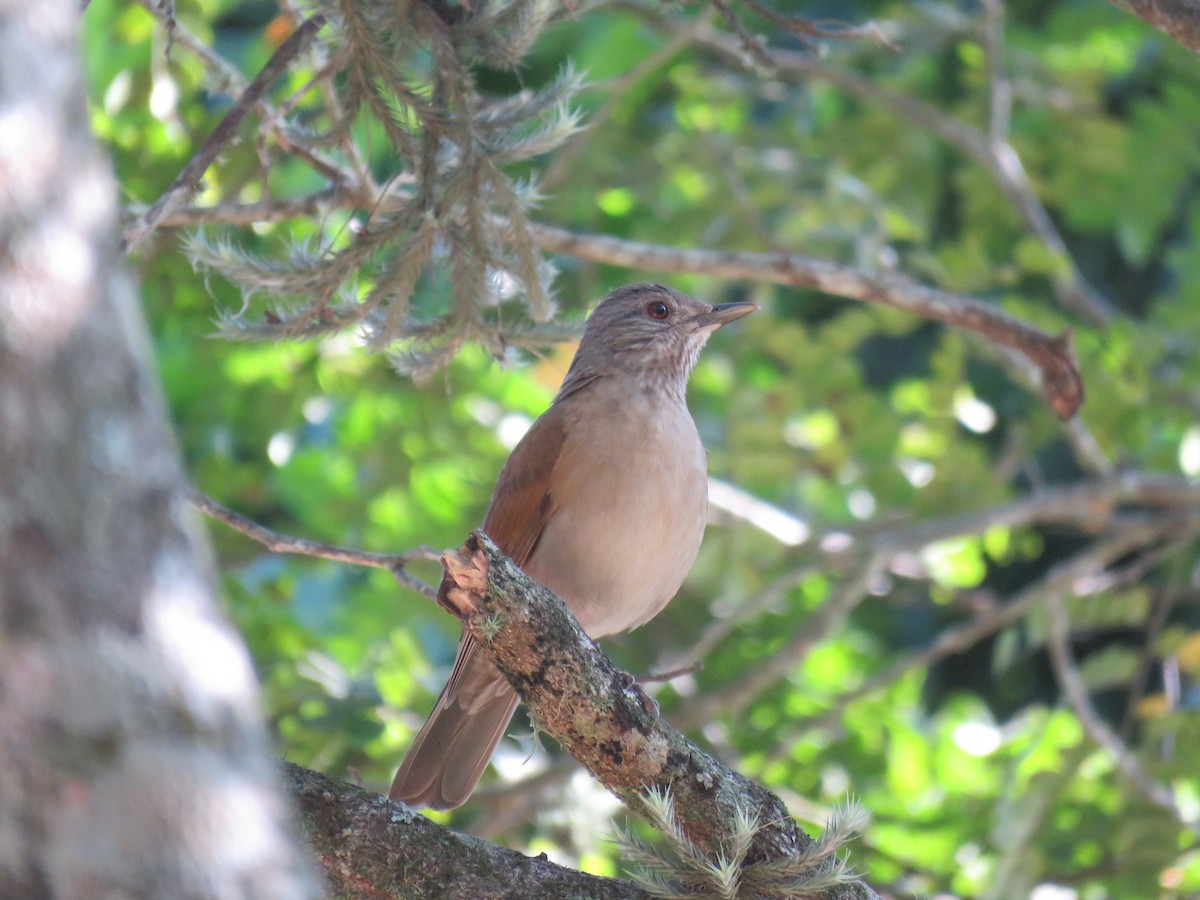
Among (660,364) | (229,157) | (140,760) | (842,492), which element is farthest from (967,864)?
(140,760)

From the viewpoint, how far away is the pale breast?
4.65 meters

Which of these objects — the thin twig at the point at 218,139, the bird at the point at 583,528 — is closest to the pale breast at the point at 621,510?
the bird at the point at 583,528

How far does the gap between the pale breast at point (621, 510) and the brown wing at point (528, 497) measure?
0.04 metres

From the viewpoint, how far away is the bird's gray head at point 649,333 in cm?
547

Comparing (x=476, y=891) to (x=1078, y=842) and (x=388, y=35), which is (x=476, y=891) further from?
(x=1078, y=842)

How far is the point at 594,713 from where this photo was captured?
10.5 feet

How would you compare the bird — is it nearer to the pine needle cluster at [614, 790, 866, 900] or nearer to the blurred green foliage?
the blurred green foliage

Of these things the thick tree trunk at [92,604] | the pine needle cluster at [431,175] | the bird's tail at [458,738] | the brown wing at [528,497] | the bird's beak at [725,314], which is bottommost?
the bird's tail at [458,738]

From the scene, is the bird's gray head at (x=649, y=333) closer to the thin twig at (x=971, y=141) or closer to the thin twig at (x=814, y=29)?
the thin twig at (x=814, y=29)

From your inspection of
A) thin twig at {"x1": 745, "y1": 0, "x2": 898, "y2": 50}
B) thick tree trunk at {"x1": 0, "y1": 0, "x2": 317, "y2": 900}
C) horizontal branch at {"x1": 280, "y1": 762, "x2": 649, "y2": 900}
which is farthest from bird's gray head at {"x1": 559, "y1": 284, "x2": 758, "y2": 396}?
thick tree trunk at {"x1": 0, "y1": 0, "x2": 317, "y2": 900}

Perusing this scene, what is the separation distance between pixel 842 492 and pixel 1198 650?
221cm

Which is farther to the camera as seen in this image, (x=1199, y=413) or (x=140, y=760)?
(x=1199, y=413)

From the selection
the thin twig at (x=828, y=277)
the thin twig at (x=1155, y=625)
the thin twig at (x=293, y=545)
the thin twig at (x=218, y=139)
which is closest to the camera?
the thin twig at (x=218, y=139)

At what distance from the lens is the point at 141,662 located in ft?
Answer: 4.80
